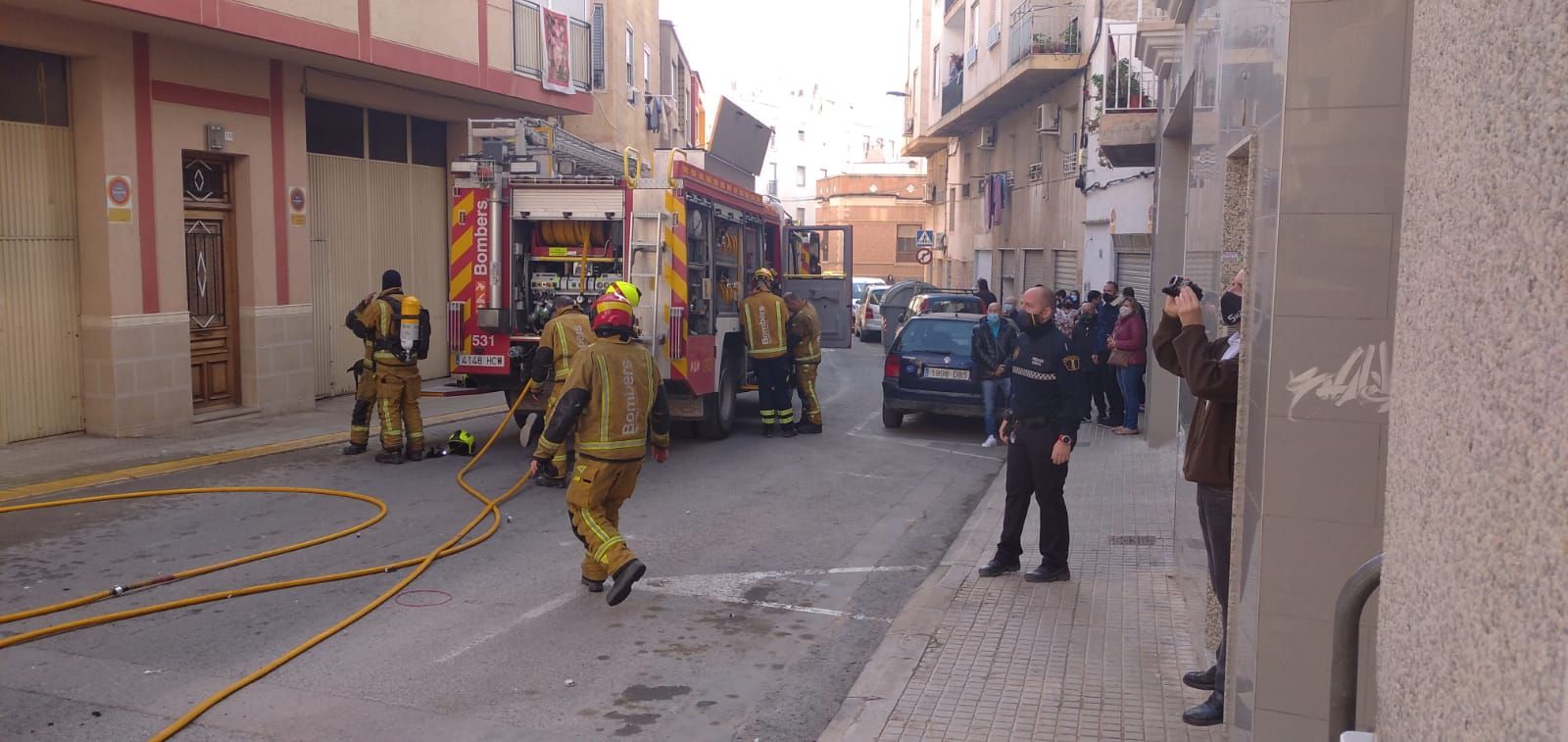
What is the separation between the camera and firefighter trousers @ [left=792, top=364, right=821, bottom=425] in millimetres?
14195

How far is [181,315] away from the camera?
43.0ft

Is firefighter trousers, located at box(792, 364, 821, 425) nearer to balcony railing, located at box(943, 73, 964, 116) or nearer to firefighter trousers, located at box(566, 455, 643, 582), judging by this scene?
firefighter trousers, located at box(566, 455, 643, 582)

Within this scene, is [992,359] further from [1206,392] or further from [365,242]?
[365,242]

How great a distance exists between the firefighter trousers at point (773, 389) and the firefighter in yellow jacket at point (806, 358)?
217 mm

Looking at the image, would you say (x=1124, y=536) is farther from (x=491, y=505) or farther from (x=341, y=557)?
(x=341, y=557)

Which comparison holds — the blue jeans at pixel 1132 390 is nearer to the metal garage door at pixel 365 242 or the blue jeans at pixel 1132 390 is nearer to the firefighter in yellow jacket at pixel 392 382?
the firefighter in yellow jacket at pixel 392 382

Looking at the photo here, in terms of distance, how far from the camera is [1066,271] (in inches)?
971

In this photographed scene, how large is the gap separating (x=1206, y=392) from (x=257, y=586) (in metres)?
5.32

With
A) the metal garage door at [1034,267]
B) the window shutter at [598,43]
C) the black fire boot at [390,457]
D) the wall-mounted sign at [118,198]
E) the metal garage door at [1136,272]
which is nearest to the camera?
the black fire boot at [390,457]

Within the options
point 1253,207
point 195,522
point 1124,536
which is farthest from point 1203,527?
point 195,522

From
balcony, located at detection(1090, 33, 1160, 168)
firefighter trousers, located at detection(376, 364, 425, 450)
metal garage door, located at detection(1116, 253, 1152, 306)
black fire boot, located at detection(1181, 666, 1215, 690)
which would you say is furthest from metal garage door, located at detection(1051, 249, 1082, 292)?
black fire boot, located at detection(1181, 666, 1215, 690)

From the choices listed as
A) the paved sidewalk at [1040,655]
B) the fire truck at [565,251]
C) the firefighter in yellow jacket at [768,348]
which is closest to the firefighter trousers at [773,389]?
the firefighter in yellow jacket at [768,348]

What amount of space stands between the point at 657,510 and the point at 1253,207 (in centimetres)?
606

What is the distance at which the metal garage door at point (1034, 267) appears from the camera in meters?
26.8
